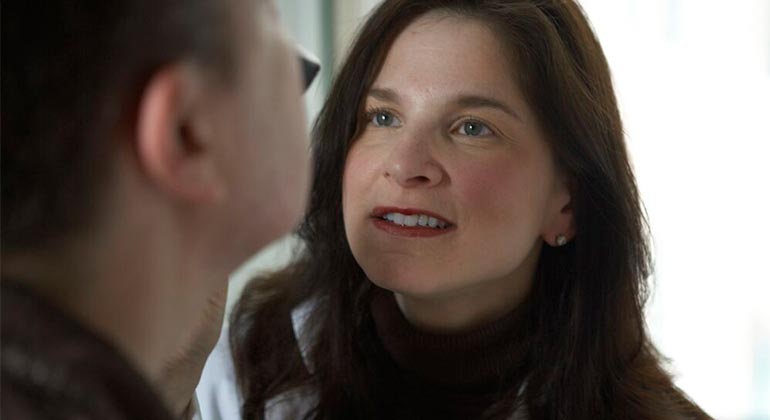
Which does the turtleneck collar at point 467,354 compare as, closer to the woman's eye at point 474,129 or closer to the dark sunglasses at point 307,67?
the woman's eye at point 474,129

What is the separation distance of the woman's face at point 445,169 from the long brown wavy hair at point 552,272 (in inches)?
1.4

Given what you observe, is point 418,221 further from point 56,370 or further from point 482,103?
point 56,370

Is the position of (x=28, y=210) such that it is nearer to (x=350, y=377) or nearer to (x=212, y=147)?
(x=212, y=147)

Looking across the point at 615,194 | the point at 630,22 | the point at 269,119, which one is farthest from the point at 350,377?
the point at 630,22

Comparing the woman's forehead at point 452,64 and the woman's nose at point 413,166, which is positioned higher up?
the woman's forehead at point 452,64

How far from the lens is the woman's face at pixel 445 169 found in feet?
3.77

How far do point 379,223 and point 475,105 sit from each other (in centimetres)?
19

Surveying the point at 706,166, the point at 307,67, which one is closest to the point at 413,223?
the point at 307,67

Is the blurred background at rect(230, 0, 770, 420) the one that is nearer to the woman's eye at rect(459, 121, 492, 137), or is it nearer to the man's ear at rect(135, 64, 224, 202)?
the woman's eye at rect(459, 121, 492, 137)

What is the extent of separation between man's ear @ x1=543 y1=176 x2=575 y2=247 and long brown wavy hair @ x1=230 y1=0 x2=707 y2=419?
0.01m

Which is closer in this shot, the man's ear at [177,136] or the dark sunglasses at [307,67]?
the man's ear at [177,136]

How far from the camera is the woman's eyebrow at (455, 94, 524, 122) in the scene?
3.86 ft

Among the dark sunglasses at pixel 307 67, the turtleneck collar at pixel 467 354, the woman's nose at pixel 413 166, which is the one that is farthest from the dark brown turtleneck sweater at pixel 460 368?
the dark sunglasses at pixel 307 67

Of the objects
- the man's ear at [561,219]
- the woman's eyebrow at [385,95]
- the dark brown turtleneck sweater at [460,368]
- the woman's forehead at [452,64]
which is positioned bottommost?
the dark brown turtleneck sweater at [460,368]
